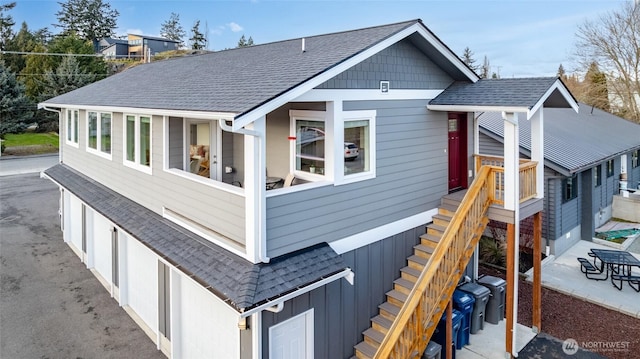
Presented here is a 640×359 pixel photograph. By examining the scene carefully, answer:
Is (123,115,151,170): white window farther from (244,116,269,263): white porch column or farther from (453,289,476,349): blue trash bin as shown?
(453,289,476,349): blue trash bin

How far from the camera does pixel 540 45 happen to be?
4641cm

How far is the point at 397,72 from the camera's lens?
8078mm

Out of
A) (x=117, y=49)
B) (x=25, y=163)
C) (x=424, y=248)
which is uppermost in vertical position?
(x=117, y=49)

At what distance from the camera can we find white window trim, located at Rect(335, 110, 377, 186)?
276 inches

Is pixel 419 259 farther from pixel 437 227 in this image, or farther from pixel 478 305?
pixel 478 305

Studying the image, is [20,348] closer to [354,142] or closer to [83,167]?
[83,167]

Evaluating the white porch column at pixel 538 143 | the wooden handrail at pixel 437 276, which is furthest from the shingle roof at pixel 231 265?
the white porch column at pixel 538 143

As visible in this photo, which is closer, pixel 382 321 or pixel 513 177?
pixel 382 321

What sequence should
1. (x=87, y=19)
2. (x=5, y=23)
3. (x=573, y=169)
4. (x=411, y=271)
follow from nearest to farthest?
(x=411, y=271)
(x=573, y=169)
(x=5, y=23)
(x=87, y=19)

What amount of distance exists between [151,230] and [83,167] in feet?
22.5

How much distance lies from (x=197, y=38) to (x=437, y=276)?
254 ft

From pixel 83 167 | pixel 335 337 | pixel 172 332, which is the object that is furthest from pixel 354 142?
pixel 83 167

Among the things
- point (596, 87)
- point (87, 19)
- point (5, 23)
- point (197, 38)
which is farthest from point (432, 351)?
point (197, 38)

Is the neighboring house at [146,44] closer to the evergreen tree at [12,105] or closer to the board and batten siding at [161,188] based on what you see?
the evergreen tree at [12,105]
